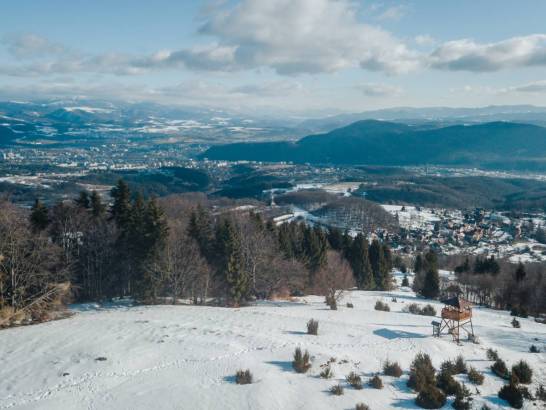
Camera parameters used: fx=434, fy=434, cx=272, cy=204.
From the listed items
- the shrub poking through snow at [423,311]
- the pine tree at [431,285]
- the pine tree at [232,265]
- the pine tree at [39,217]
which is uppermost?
the pine tree at [39,217]

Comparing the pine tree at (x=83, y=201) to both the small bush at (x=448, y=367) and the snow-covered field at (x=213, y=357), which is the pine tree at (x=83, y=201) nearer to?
the snow-covered field at (x=213, y=357)

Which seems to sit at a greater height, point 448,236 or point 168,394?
point 168,394

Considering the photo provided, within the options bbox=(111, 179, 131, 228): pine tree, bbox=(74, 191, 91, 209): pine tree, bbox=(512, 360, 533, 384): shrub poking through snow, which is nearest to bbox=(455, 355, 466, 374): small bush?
bbox=(512, 360, 533, 384): shrub poking through snow

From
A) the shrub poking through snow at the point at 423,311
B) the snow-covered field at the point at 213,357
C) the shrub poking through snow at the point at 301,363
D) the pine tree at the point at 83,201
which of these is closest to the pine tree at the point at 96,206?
the pine tree at the point at 83,201

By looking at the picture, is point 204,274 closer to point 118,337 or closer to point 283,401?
point 118,337

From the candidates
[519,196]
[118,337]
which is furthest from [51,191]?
[519,196]
